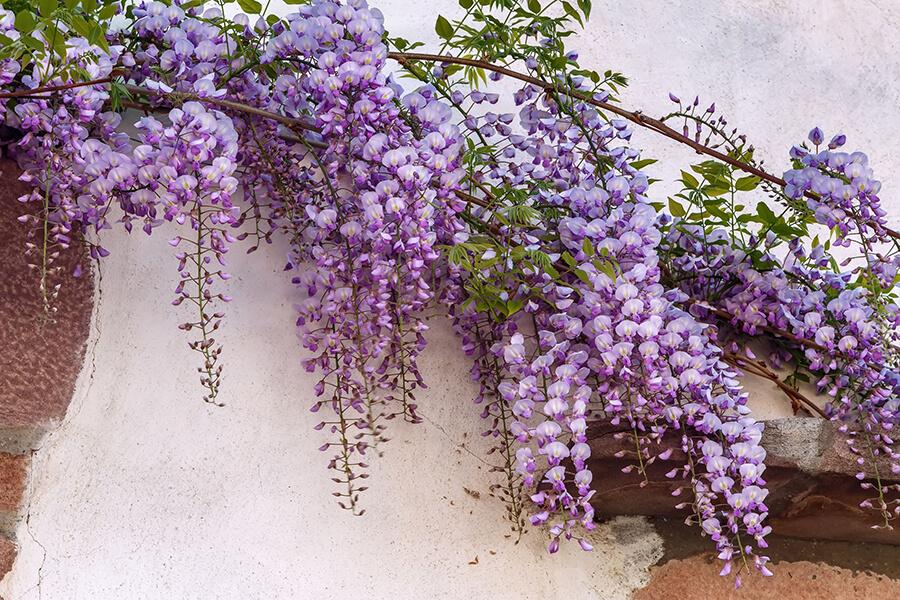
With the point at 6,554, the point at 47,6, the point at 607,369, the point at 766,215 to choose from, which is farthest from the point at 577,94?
the point at 6,554

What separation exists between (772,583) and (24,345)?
1.14 m

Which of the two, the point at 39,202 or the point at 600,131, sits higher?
the point at 600,131

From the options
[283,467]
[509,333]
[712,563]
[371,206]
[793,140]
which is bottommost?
[712,563]

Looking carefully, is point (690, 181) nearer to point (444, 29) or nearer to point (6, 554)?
point (444, 29)

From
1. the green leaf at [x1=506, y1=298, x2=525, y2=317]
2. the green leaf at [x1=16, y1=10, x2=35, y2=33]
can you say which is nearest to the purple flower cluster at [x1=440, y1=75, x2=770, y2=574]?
the green leaf at [x1=506, y1=298, x2=525, y2=317]

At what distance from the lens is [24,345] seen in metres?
1.42

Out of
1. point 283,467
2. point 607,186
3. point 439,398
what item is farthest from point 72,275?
point 607,186

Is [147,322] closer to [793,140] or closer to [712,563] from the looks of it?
[712,563]

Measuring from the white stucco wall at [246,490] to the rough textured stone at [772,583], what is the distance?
36 mm

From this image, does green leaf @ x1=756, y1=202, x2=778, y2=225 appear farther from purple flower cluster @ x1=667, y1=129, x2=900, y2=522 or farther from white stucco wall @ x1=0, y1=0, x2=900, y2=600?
white stucco wall @ x1=0, y1=0, x2=900, y2=600

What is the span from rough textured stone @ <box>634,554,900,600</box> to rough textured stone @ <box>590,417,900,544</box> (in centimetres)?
7

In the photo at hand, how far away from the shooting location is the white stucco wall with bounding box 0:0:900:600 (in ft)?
4.64

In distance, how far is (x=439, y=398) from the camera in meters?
1.58

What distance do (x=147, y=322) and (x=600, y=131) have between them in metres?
0.73
